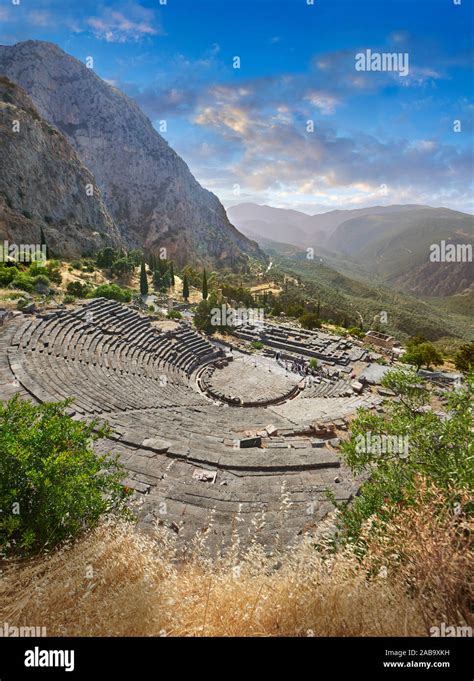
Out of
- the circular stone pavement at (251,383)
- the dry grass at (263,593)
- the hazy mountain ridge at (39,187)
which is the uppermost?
the hazy mountain ridge at (39,187)

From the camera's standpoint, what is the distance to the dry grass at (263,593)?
11.5 ft

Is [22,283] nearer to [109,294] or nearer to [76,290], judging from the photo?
[76,290]

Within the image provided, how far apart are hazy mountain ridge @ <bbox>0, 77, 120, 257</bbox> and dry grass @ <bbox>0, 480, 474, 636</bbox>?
56484 millimetres

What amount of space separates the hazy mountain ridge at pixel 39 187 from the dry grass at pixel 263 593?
2224 inches

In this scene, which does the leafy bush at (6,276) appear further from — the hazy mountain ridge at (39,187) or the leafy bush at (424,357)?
the leafy bush at (424,357)

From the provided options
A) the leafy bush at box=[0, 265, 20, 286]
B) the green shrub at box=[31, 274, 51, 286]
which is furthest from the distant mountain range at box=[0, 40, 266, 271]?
the leafy bush at box=[0, 265, 20, 286]

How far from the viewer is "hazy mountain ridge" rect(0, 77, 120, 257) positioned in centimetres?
5431

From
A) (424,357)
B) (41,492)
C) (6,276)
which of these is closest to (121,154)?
(6,276)

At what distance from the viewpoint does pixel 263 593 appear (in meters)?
3.98

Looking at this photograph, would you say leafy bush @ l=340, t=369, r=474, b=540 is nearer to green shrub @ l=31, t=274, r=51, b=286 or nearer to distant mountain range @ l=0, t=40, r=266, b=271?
green shrub @ l=31, t=274, r=51, b=286

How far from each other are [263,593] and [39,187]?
77.0 m

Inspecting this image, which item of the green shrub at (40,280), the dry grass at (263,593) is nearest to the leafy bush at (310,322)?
the green shrub at (40,280)
